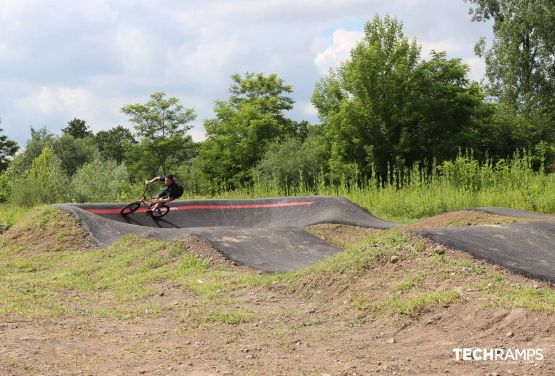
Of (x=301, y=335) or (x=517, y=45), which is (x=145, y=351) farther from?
(x=517, y=45)

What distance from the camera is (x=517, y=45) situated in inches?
1362

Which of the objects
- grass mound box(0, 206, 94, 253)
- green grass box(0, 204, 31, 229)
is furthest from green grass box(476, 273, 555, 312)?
green grass box(0, 204, 31, 229)

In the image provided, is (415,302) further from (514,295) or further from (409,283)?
(514,295)

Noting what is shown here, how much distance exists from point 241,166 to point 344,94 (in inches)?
281

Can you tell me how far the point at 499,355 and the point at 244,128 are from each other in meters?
33.3

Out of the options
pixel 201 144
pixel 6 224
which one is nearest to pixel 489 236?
pixel 6 224

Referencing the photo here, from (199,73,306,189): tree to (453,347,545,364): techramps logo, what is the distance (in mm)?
29324

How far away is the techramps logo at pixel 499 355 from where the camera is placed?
5008mm

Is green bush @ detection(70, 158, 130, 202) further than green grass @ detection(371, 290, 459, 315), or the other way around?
green bush @ detection(70, 158, 130, 202)

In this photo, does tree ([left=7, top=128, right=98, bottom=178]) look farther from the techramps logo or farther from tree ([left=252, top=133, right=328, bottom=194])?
the techramps logo

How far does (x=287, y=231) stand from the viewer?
12914mm

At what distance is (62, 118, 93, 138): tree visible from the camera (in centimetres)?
6216

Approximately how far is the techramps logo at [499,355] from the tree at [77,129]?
6013 cm

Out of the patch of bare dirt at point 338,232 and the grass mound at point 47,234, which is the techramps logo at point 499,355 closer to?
the patch of bare dirt at point 338,232
